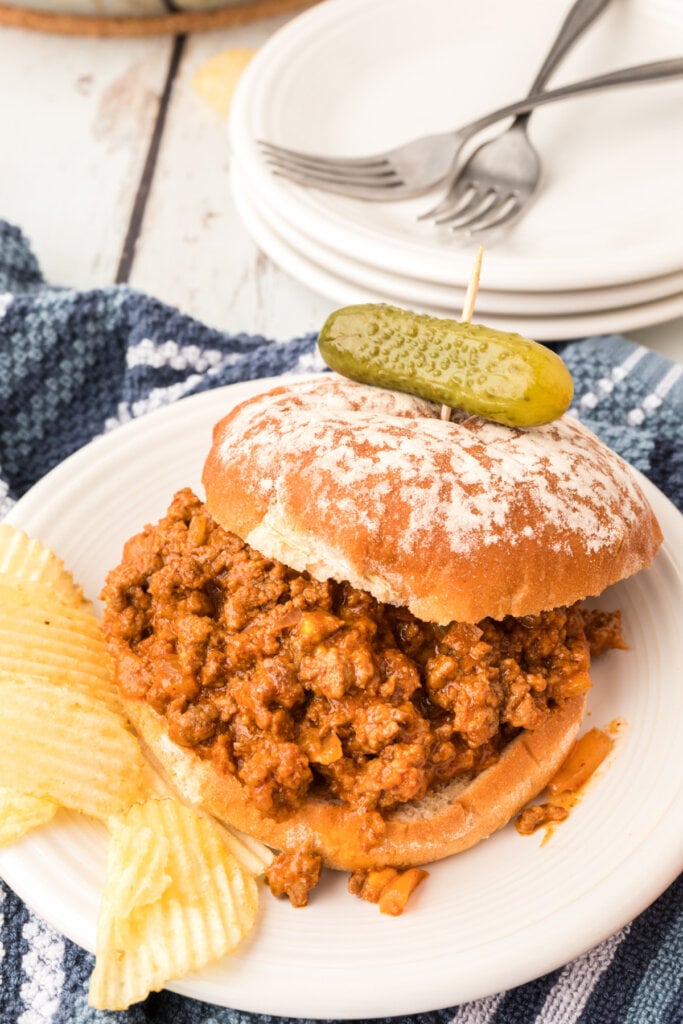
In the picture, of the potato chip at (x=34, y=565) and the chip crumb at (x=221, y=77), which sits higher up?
the chip crumb at (x=221, y=77)

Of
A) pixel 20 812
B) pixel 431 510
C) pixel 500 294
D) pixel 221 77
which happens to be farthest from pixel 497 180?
pixel 20 812

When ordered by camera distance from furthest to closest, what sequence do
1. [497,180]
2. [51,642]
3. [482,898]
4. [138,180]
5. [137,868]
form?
[138,180] < [497,180] < [51,642] < [482,898] < [137,868]

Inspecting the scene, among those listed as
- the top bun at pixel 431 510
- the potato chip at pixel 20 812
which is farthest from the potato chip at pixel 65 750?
the top bun at pixel 431 510

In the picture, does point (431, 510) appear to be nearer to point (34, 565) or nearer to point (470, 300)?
point (470, 300)

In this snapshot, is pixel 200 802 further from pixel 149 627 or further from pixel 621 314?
pixel 621 314

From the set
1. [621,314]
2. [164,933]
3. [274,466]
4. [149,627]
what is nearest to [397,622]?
[274,466]

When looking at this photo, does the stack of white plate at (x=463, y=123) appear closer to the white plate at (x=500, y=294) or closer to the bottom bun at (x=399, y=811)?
the white plate at (x=500, y=294)

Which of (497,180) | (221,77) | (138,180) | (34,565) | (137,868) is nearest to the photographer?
(137,868)
